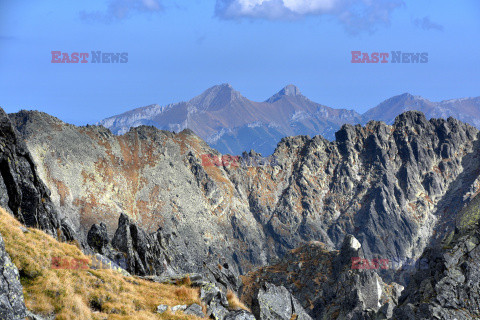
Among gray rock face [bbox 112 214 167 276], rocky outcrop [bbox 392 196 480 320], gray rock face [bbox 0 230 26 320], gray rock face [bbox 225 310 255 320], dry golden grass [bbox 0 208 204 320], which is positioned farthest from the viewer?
rocky outcrop [bbox 392 196 480 320]

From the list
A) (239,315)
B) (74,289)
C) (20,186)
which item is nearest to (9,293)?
(74,289)

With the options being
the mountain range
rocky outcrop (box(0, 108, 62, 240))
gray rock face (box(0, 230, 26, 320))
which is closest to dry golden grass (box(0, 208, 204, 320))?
the mountain range

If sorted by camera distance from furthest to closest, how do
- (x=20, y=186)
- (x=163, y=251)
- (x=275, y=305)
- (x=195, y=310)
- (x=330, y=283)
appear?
(x=330, y=283)
(x=163, y=251)
(x=275, y=305)
(x=20, y=186)
(x=195, y=310)

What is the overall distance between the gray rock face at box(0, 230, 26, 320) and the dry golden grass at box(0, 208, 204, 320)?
2.11m

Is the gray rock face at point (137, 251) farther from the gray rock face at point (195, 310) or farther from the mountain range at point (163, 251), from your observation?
the gray rock face at point (195, 310)

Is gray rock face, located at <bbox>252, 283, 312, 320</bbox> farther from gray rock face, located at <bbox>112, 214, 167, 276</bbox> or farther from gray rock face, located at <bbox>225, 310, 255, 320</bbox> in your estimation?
gray rock face, located at <bbox>112, 214, 167, 276</bbox>

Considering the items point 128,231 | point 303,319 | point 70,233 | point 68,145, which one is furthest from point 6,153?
point 68,145

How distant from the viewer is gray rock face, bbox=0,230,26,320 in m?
14.4

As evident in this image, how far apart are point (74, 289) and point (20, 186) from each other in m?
13.6

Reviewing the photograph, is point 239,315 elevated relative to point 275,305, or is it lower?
elevated

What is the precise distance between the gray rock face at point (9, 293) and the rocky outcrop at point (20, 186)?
510 inches

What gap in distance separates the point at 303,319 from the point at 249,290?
4468 centimetres

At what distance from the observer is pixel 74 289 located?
19672mm

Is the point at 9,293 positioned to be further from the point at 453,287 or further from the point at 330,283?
the point at 330,283
